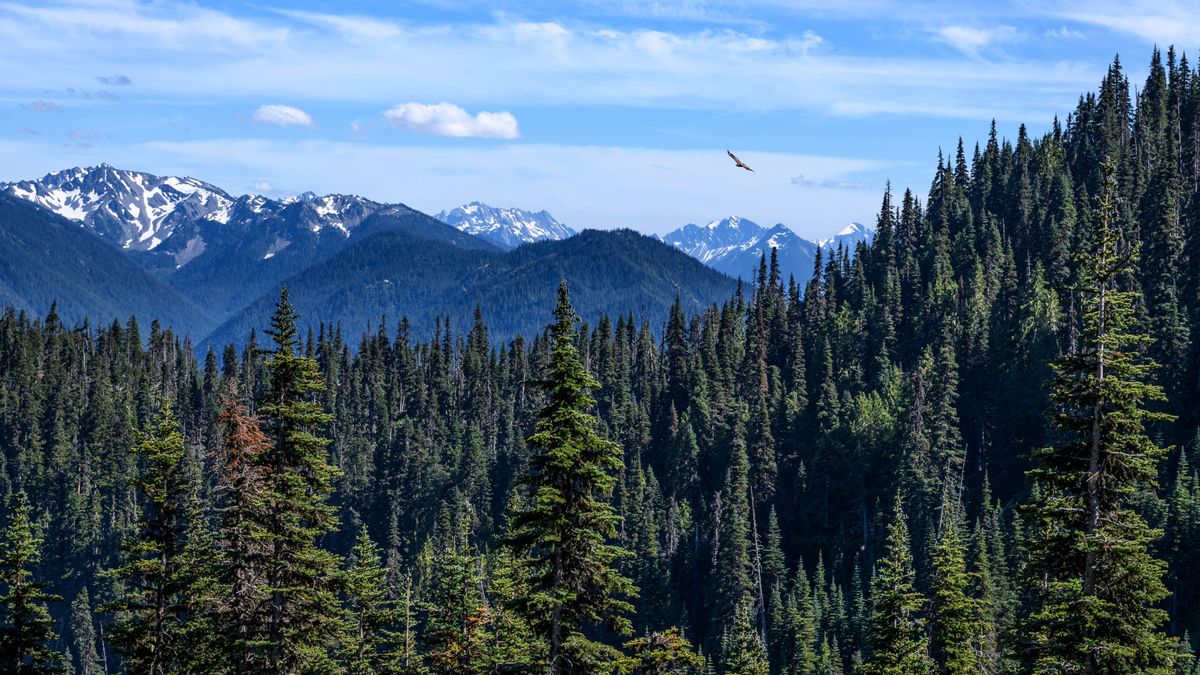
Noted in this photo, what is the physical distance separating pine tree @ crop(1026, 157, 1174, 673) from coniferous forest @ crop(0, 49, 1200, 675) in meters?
0.07

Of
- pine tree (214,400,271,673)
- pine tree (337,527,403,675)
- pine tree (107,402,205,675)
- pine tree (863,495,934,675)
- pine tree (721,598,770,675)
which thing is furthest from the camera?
pine tree (721,598,770,675)

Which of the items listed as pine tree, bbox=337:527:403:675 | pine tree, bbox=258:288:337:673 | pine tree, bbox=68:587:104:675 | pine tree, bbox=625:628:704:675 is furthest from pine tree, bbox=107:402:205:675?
pine tree, bbox=68:587:104:675

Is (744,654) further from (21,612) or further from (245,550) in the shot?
(21,612)

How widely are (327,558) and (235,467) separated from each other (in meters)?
3.77

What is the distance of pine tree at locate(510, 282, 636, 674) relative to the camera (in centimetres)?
2709

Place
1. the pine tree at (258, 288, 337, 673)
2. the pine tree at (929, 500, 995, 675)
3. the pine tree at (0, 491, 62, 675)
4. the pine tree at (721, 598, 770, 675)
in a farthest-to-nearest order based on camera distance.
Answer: the pine tree at (721, 598, 770, 675) → the pine tree at (929, 500, 995, 675) → the pine tree at (0, 491, 62, 675) → the pine tree at (258, 288, 337, 673)

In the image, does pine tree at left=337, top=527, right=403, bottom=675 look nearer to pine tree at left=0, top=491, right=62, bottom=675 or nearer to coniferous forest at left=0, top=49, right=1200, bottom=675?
coniferous forest at left=0, top=49, right=1200, bottom=675

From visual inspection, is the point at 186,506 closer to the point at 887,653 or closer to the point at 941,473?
the point at 887,653

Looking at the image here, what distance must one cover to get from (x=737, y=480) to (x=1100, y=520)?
9389cm

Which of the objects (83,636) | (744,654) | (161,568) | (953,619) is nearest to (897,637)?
(953,619)

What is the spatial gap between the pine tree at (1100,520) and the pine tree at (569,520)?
970 cm

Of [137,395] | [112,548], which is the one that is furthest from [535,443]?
[137,395]

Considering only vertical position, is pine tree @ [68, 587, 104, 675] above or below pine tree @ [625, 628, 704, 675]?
below

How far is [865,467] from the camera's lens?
122 meters
